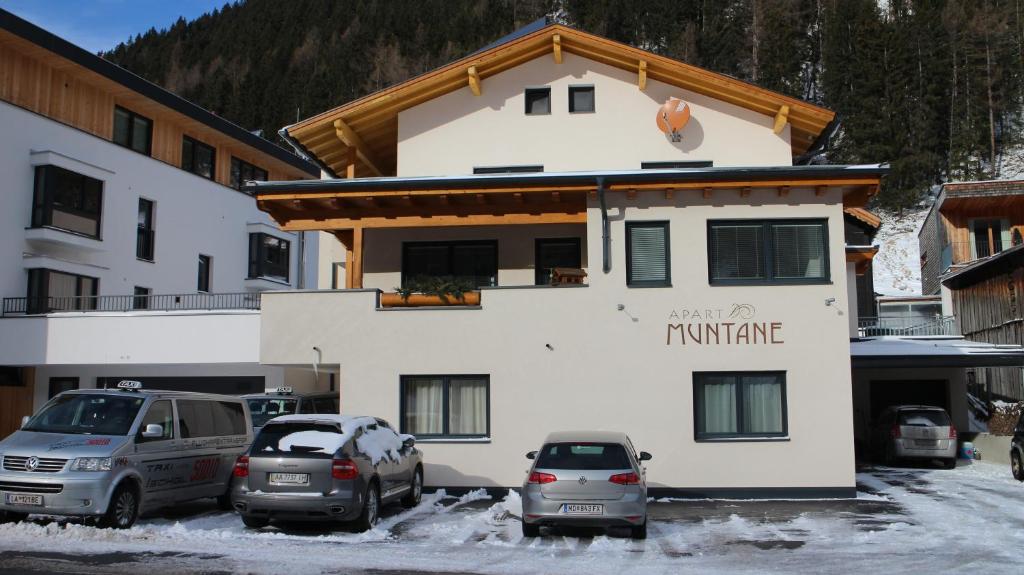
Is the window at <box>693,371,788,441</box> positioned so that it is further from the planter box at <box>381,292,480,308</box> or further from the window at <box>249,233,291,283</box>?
the window at <box>249,233,291,283</box>

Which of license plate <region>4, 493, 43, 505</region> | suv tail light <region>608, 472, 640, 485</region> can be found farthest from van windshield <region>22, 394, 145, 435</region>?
suv tail light <region>608, 472, 640, 485</region>

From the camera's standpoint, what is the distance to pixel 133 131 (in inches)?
1204

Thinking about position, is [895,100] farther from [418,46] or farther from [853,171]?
[853,171]

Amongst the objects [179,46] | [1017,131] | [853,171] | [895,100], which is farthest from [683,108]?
[179,46]

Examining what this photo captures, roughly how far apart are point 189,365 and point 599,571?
18989 millimetres

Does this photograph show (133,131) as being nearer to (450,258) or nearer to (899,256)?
(450,258)

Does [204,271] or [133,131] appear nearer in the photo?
[133,131]

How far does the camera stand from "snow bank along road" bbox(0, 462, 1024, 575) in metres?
9.91

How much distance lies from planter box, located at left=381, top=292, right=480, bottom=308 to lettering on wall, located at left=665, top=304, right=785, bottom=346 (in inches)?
158

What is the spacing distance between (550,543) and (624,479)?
1351 millimetres

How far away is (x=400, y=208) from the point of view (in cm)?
1836

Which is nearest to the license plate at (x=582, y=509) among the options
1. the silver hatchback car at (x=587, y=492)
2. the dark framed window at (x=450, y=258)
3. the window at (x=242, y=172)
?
the silver hatchback car at (x=587, y=492)

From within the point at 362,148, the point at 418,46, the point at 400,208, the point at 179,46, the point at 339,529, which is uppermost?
the point at 179,46

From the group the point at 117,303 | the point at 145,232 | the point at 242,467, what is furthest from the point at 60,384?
the point at 242,467
